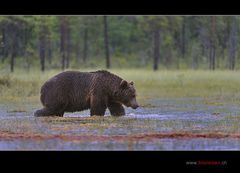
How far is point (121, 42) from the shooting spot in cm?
5828

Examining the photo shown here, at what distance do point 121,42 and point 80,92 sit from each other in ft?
136

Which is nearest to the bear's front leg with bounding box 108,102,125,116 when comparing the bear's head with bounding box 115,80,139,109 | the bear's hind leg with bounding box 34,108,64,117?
the bear's head with bounding box 115,80,139,109

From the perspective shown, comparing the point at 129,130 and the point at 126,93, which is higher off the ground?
the point at 126,93

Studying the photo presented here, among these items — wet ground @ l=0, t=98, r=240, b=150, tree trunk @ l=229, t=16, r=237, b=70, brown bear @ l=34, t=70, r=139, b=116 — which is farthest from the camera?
tree trunk @ l=229, t=16, r=237, b=70

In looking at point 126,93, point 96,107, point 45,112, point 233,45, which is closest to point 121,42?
point 233,45

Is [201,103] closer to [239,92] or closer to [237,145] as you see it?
[239,92]

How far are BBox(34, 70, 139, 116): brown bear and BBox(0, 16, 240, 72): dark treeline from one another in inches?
679

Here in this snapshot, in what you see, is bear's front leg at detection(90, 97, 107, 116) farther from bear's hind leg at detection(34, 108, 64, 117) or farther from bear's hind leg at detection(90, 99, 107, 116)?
bear's hind leg at detection(34, 108, 64, 117)

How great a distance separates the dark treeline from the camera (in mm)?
39938

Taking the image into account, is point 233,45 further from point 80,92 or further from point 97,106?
point 97,106
